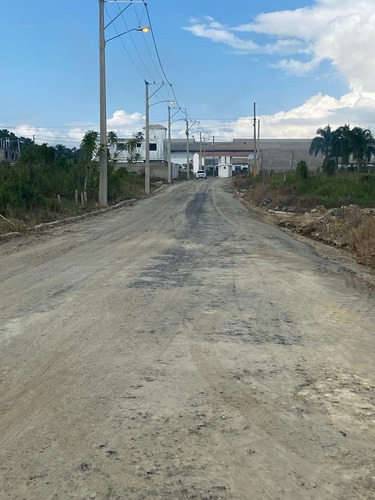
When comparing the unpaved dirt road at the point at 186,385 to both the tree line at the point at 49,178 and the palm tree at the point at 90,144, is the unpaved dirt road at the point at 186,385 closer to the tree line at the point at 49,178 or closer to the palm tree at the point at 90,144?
the tree line at the point at 49,178

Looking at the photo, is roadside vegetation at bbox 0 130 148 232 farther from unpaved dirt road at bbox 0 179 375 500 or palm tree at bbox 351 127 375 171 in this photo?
palm tree at bbox 351 127 375 171

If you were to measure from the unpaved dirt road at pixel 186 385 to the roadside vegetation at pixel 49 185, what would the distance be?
9732 mm

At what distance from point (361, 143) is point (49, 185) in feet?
149

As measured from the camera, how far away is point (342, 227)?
1653 centimetres

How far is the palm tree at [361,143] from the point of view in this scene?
6112 centimetres

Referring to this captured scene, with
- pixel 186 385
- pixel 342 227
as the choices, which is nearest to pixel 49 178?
pixel 342 227

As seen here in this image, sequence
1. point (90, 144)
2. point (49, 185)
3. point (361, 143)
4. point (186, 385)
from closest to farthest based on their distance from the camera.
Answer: point (186, 385) → point (49, 185) → point (90, 144) → point (361, 143)

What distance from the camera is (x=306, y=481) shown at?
10.8ft

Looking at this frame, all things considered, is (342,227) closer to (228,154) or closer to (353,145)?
(353,145)

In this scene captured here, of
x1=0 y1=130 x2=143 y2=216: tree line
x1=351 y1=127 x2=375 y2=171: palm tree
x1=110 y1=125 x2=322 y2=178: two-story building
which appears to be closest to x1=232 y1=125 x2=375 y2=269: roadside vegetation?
x1=0 y1=130 x2=143 y2=216: tree line

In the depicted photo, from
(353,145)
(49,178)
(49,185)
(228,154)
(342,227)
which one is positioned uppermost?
(228,154)

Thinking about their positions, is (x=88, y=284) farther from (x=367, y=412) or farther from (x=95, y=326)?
(x=367, y=412)

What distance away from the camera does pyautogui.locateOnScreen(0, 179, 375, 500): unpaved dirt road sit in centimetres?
334

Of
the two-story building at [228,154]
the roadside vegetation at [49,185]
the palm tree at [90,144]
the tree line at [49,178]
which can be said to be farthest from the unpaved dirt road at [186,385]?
the two-story building at [228,154]
